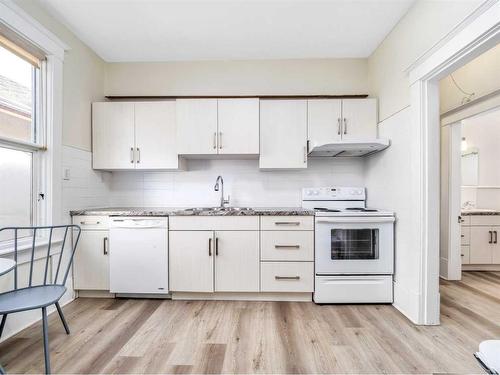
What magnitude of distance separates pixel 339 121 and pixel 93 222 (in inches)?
108

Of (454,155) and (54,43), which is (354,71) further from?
(54,43)

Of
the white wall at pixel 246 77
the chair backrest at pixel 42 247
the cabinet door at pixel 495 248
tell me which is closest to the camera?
the chair backrest at pixel 42 247

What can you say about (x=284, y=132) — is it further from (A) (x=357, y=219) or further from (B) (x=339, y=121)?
(A) (x=357, y=219)

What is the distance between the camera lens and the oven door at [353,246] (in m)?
2.46

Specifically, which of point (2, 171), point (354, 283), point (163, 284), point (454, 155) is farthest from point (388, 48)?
point (2, 171)

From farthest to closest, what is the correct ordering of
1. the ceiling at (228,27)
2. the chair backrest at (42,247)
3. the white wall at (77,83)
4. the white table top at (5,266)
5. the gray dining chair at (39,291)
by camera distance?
1. the white wall at (77,83)
2. the ceiling at (228,27)
3. the chair backrest at (42,247)
4. the gray dining chair at (39,291)
5. the white table top at (5,266)

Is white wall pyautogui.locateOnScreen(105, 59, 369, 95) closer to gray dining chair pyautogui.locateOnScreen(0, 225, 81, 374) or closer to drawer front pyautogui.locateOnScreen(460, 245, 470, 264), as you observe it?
gray dining chair pyautogui.locateOnScreen(0, 225, 81, 374)

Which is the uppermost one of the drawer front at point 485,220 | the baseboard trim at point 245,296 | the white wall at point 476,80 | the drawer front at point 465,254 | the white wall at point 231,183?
the white wall at point 476,80

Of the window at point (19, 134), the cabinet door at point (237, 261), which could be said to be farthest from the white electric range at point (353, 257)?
the window at point (19, 134)

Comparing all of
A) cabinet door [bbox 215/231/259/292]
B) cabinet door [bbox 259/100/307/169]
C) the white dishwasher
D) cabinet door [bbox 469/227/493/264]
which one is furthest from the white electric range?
cabinet door [bbox 469/227/493/264]

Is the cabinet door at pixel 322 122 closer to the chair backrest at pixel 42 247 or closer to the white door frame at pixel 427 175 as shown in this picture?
the white door frame at pixel 427 175

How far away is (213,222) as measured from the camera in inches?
101

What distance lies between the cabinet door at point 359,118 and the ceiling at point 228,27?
0.61 m

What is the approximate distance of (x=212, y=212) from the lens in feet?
8.43
